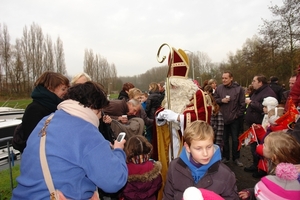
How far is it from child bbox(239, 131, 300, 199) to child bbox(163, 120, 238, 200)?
1.26 ft

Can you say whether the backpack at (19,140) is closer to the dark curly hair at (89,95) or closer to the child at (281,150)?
the dark curly hair at (89,95)

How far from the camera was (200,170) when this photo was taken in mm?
1956

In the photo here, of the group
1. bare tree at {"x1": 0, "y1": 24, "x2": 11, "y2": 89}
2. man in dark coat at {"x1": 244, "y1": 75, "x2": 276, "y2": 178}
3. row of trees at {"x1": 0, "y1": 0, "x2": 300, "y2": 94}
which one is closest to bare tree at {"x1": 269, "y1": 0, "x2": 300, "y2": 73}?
row of trees at {"x1": 0, "y1": 0, "x2": 300, "y2": 94}

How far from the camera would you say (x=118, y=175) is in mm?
1477

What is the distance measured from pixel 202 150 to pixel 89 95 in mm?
1064

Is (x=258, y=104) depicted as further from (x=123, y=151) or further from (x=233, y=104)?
(x=123, y=151)

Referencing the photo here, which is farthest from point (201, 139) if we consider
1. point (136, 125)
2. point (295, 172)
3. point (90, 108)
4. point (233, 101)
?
point (233, 101)

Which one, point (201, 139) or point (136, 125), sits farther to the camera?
point (136, 125)

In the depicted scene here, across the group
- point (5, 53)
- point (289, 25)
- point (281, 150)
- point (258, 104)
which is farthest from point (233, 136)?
point (5, 53)

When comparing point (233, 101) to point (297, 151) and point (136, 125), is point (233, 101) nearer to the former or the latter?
point (136, 125)

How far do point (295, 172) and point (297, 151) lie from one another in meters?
0.32

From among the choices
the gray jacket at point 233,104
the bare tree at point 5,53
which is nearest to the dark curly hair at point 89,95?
the gray jacket at point 233,104

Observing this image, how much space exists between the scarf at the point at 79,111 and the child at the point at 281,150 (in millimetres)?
1587

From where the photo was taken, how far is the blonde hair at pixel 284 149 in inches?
78.3
